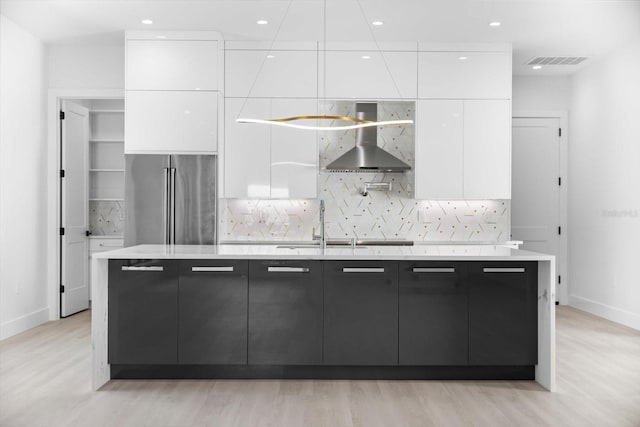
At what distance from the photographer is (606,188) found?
593 cm

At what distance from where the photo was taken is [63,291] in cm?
588

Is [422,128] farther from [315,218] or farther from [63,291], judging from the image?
[63,291]

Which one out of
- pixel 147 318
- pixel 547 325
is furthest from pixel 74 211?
pixel 547 325

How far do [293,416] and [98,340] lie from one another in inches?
58.1

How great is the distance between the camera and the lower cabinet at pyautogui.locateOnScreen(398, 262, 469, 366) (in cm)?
357

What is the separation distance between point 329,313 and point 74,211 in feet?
13.0

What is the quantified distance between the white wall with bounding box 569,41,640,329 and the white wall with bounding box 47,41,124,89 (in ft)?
18.2

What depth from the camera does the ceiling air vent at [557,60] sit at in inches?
237

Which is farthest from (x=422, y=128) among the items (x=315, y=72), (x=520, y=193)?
(x=520, y=193)

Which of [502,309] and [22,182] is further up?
[22,182]

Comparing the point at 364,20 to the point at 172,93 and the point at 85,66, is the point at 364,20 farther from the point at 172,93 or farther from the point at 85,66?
the point at 85,66

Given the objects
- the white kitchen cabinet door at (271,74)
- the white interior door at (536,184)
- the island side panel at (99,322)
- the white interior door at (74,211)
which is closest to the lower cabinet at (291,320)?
the island side panel at (99,322)

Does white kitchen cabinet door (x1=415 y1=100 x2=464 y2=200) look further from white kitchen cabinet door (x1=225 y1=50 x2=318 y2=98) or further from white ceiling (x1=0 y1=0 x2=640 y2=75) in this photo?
white kitchen cabinet door (x1=225 y1=50 x2=318 y2=98)

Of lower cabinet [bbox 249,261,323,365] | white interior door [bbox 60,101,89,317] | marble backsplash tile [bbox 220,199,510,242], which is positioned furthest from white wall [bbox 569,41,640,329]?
white interior door [bbox 60,101,89,317]
